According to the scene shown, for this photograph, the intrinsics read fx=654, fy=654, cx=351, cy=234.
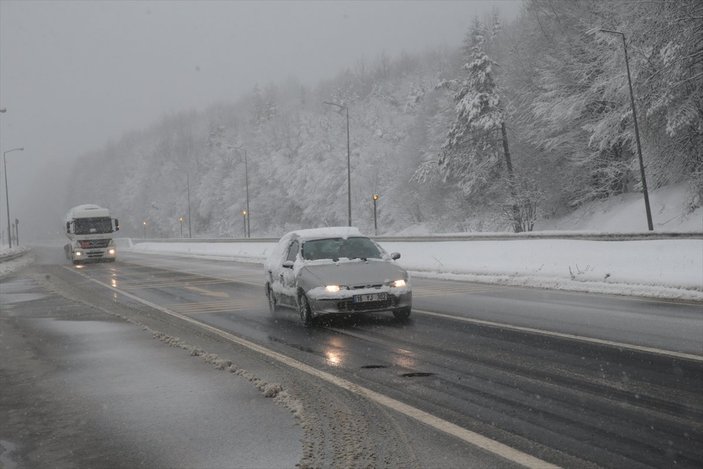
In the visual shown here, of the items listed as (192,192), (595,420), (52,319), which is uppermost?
(192,192)

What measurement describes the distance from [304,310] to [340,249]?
1.63 meters

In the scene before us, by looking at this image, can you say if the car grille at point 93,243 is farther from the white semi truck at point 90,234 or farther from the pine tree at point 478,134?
the pine tree at point 478,134

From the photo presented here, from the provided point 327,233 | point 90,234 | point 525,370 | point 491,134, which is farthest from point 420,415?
point 491,134

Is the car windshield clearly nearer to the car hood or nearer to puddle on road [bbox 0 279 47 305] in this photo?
the car hood

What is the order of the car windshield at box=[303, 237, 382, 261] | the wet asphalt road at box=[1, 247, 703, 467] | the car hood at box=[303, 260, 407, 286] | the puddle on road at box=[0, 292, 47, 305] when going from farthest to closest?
the puddle on road at box=[0, 292, 47, 305] → the car windshield at box=[303, 237, 382, 261] → the car hood at box=[303, 260, 407, 286] → the wet asphalt road at box=[1, 247, 703, 467]

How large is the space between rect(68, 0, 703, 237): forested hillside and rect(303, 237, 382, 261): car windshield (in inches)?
784

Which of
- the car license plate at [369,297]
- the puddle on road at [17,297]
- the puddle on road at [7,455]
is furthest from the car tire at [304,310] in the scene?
the puddle on road at [17,297]

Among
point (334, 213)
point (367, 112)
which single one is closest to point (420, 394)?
point (334, 213)

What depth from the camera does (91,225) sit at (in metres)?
39.7

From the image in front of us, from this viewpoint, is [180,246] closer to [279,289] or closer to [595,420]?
[279,289]

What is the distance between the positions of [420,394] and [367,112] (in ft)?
268

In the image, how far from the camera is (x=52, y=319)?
12.5 meters

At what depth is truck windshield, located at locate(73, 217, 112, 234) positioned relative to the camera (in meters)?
39.4

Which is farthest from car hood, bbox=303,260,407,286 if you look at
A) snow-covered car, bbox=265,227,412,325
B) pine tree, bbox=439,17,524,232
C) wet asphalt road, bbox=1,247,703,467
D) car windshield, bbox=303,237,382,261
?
pine tree, bbox=439,17,524,232
